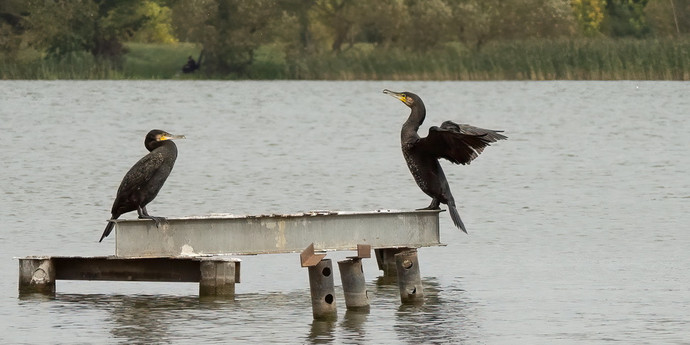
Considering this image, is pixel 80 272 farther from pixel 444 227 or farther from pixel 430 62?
pixel 430 62

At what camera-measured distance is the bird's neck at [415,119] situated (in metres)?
15.9

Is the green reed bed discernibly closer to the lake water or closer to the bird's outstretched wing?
the lake water

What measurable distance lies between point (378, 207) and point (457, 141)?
9844 millimetres

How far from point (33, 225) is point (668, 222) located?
8.50m

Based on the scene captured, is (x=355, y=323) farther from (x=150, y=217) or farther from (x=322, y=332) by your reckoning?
(x=150, y=217)

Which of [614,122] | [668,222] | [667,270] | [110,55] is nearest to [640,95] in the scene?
[614,122]

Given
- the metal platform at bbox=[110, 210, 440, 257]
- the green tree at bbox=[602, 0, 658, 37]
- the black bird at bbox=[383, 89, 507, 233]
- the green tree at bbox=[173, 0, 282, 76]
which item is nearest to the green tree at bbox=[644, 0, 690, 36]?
the green tree at bbox=[602, 0, 658, 37]

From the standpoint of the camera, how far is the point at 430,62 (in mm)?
66125

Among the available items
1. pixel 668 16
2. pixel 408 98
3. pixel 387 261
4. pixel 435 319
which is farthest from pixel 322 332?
pixel 668 16

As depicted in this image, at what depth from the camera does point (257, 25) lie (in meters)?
78.9

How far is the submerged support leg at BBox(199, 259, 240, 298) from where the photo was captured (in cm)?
1515

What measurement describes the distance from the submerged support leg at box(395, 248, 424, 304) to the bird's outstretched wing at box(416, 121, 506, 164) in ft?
3.40

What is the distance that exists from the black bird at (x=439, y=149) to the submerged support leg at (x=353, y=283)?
123 cm

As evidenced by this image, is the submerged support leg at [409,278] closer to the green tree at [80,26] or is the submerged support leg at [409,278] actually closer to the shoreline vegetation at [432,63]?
the shoreline vegetation at [432,63]
